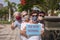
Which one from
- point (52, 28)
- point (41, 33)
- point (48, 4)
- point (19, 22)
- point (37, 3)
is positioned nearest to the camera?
point (52, 28)

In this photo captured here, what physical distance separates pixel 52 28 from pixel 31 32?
1291 millimetres

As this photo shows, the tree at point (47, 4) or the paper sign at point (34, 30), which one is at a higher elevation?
the tree at point (47, 4)

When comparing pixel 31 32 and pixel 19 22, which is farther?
pixel 19 22

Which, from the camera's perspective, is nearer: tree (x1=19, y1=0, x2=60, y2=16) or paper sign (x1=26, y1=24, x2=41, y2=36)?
paper sign (x1=26, y1=24, x2=41, y2=36)

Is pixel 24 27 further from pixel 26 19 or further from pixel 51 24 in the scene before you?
pixel 51 24

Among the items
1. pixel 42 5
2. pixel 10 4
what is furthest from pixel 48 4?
pixel 10 4

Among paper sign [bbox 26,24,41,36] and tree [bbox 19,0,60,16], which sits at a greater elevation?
tree [bbox 19,0,60,16]

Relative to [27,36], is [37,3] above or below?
above

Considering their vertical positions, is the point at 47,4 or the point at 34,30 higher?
the point at 47,4

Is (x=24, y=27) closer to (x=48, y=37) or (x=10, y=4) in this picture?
(x=48, y=37)

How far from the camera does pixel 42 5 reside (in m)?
16.7

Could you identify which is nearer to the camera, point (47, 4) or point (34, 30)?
point (34, 30)

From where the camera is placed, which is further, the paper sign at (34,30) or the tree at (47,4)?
the tree at (47,4)

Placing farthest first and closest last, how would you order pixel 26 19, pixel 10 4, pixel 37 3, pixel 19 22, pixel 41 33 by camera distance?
pixel 10 4 → pixel 37 3 → pixel 19 22 → pixel 26 19 → pixel 41 33
